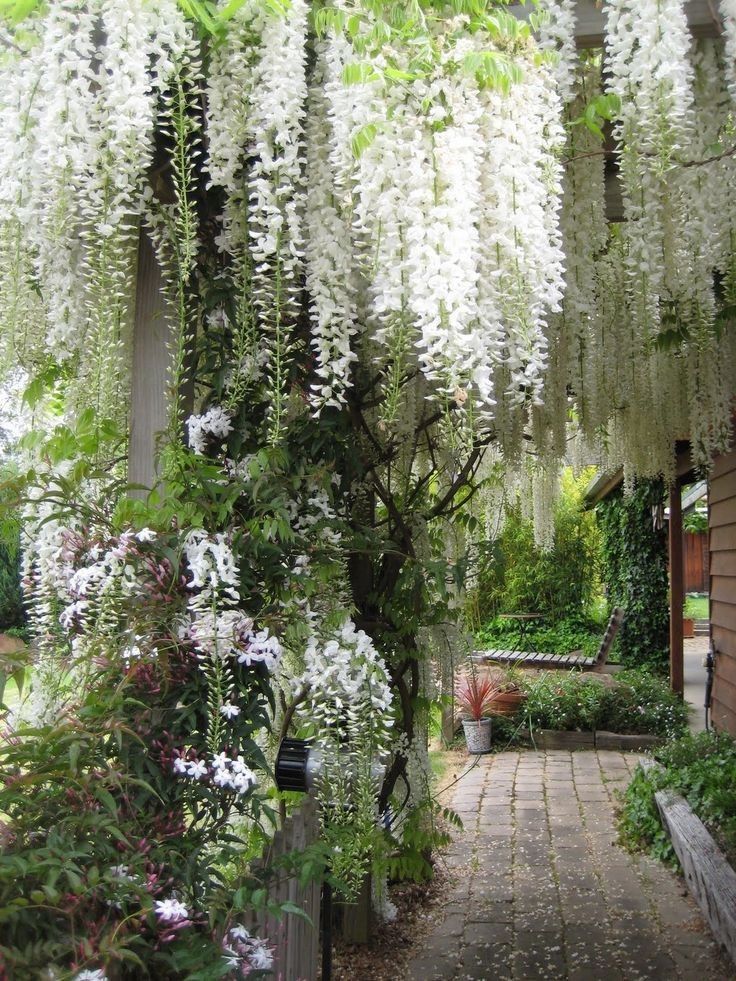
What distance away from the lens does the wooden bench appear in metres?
9.64

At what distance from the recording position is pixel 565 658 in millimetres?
10133

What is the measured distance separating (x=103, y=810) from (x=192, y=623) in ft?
1.40

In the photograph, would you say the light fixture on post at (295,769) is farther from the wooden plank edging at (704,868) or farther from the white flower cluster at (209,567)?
the wooden plank edging at (704,868)

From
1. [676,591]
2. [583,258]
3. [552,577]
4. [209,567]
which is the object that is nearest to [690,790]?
[583,258]

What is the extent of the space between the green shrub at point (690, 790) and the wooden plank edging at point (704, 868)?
0.06m

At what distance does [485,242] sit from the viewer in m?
2.04

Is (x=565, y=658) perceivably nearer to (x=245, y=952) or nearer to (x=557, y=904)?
(x=557, y=904)

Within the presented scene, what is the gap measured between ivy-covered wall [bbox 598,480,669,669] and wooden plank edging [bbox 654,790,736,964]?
5626 mm

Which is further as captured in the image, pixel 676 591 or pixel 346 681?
pixel 676 591

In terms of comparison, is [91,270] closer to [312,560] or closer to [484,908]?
[312,560]

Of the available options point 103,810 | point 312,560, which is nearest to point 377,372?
point 312,560

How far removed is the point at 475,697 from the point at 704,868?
364 cm

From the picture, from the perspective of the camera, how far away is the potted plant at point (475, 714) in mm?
7523

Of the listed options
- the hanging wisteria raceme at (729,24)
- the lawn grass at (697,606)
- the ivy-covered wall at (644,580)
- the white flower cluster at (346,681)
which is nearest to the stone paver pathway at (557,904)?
the white flower cluster at (346,681)
